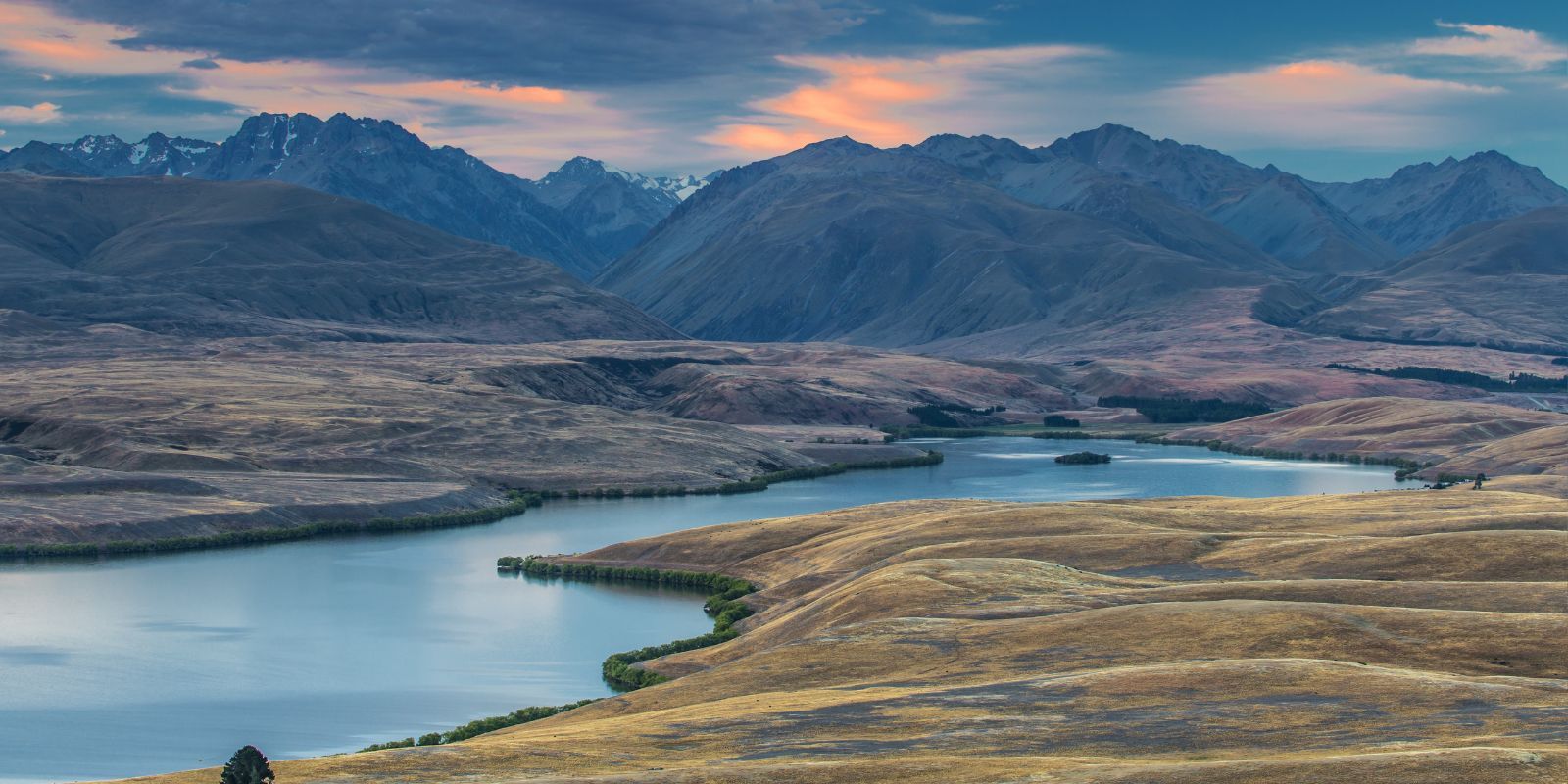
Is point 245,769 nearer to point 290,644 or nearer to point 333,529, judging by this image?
point 290,644

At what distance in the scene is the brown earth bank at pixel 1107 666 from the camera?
55.1 meters

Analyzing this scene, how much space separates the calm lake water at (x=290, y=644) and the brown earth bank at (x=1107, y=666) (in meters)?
9.23

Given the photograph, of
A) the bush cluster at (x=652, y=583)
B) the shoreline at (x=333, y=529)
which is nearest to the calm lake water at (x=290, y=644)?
the bush cluster at (x=652, y=583)

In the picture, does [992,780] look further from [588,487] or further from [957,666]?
[588,487]

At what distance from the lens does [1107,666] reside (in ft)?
245

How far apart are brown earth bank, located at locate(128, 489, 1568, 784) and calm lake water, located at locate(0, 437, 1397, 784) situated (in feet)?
30.3

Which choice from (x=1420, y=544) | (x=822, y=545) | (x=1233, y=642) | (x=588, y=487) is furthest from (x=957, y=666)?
(x=588, y=487)

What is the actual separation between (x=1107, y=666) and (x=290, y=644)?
4873 cm

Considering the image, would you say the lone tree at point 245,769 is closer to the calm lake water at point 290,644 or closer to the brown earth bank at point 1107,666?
the brown earth bank at point 1107,666

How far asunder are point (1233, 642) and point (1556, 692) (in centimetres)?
1563

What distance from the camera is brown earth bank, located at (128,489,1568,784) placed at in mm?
55094

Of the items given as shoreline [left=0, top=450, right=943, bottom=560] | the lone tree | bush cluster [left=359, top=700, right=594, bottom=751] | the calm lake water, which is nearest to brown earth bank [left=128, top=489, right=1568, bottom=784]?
bush cluster [left=359, top=700, right=594, bottom=751]

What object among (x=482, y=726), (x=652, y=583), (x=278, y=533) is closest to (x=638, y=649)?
(x=482, y=726)

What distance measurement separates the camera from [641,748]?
195 feet
